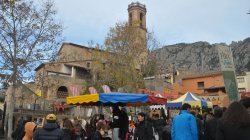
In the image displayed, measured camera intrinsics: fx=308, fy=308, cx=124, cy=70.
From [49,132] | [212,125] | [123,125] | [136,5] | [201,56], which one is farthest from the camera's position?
[201,56]

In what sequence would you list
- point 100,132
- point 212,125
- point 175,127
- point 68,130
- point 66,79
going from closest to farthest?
point 175,127 < point 212,125 < point 100,132 < point 68,130 < point 66,79

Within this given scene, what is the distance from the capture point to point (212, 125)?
679 centimetres

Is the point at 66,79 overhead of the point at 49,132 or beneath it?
overhead

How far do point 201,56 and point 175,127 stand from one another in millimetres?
80527

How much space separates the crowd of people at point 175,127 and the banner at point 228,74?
0.82m

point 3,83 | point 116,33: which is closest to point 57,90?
point 116,33

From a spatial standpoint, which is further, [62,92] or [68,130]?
[62,92]

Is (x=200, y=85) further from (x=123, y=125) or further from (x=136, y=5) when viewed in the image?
(x=123, y=125)

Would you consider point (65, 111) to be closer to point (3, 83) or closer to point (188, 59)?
point (3, 83)

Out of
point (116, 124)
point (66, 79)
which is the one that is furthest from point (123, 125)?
point (66, 79)

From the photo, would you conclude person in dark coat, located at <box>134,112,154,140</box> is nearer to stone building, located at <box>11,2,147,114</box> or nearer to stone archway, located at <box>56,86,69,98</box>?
stone building, located at <box>11,2,147,114</box>

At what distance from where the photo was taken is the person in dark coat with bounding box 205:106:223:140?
6.70 meters

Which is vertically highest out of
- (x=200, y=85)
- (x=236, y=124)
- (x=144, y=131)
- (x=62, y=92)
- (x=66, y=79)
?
(x=66, y=79)

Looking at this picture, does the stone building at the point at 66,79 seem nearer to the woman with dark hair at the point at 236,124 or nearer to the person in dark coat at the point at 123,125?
the person in dark coat at the point at 123,125
